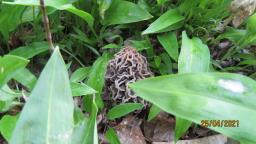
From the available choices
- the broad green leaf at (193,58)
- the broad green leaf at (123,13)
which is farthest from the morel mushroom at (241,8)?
the broad green leaf at (123,13)

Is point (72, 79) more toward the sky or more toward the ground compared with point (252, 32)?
more toward the ground

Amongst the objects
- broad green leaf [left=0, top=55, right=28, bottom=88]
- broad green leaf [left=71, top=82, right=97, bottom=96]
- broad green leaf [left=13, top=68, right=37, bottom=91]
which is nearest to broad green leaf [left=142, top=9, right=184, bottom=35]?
broad green leaf [left=71, top=82, right=97, bottom=96]

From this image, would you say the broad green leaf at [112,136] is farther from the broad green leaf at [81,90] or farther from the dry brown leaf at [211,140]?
the dry brown leaf at [211,140]

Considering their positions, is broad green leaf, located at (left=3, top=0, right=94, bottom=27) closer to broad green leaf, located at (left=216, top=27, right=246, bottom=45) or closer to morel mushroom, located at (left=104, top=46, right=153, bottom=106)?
morel mushroom, located at (left=104, top=46, right=153, bottom=106)

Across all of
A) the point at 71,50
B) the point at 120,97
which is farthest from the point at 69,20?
the point at 120,97

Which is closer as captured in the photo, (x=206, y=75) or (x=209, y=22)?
(x=206, y=75)

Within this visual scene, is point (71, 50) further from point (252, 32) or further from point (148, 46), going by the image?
point (252, 32)

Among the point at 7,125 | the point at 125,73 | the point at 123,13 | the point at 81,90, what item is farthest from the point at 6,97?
the point at 123,13
